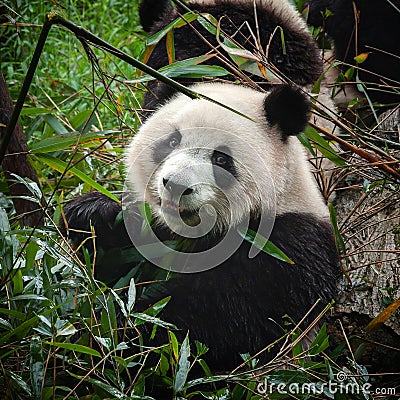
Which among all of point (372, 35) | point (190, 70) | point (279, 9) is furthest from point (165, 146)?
point (372, 35)

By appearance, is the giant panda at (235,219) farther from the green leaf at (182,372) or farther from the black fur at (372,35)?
the black fur at (372,35)

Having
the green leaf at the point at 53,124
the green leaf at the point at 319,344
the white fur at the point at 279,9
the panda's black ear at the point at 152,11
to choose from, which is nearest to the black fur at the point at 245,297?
the green leaf at the point at 319,344

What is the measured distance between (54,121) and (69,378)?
1.48 meters

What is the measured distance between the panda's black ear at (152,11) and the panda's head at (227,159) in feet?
4.46

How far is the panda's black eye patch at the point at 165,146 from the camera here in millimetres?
2717

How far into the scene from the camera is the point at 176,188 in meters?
2.46

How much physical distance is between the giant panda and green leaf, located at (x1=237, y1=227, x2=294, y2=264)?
6cm

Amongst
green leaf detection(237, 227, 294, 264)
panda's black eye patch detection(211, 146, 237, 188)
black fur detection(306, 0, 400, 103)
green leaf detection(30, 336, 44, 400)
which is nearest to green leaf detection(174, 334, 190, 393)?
green leaf detection(30, 336, 44, 400)

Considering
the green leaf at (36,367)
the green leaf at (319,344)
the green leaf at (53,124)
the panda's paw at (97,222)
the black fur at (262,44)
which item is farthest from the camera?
the black fur at (262,44)

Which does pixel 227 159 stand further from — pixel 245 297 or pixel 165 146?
pixel 245 297

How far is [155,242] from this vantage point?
2822 mm

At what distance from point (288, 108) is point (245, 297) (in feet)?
2.56

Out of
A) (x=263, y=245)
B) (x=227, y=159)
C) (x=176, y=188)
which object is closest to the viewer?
(x=176, y=188)

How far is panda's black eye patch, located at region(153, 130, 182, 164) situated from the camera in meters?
2.72
